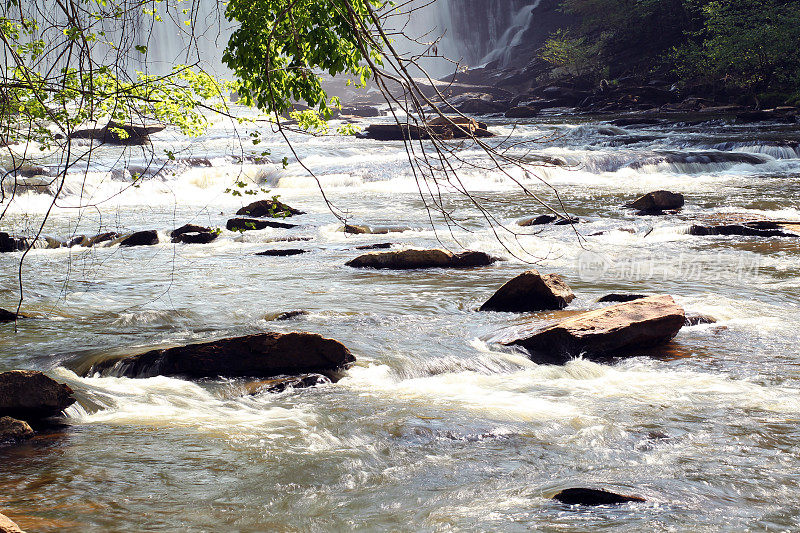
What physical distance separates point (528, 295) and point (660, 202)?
821 cm

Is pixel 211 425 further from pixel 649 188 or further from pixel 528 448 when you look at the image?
pixel 649 188

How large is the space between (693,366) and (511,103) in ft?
134

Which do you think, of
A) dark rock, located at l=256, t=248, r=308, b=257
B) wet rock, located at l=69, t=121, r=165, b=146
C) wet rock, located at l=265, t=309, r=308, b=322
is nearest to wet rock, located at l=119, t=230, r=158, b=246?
wet rock, located at l=69, t=121, r=165, b=146

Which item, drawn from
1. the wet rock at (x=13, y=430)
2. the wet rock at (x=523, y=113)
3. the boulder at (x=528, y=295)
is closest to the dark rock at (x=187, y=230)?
the boulder at (x=528, y=295)

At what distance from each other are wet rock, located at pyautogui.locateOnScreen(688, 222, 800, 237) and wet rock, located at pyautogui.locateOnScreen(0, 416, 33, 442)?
10.9 metres

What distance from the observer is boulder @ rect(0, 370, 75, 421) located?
15.8 ft

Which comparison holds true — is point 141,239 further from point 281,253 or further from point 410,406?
point 410,406

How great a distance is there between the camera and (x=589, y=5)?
48656 mm

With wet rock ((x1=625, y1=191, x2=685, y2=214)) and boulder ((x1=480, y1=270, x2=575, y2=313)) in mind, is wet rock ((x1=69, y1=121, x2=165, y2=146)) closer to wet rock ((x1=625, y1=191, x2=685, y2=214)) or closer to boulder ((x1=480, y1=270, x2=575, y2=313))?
boulder ((x1=480, y1=270, x2=575, y2=313))

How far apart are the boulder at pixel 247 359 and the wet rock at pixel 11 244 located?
7745 mm

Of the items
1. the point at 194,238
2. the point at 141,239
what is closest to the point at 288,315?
the point at 194,238

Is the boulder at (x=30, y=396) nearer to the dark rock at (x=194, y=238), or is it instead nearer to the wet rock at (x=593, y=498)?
the wet rock at (x=593, y=498)

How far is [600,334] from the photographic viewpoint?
Result: 6.46 meters

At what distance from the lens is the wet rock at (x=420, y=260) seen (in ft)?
34.4
